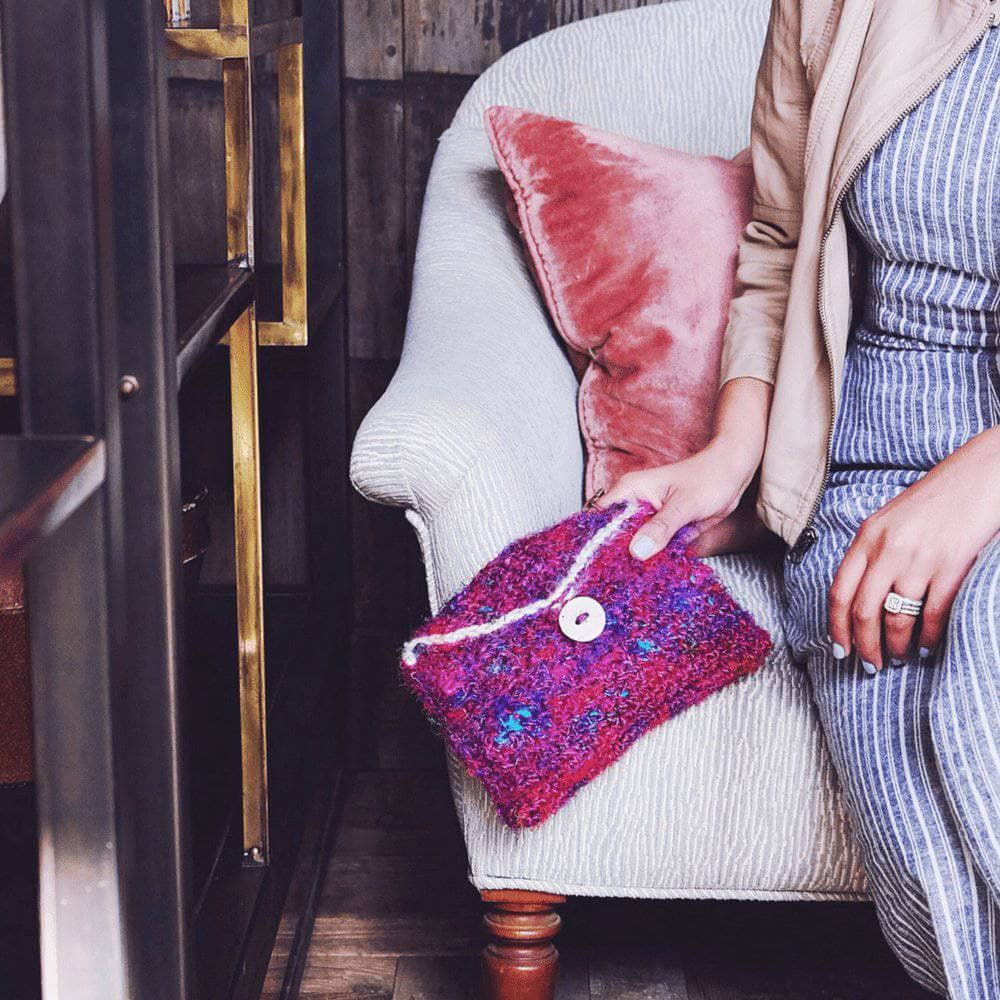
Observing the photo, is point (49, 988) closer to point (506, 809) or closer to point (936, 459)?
point (506, 809)

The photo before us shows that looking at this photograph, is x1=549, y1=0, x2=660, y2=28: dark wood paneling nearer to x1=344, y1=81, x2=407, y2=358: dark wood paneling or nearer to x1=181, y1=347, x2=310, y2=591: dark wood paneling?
x1=344, y1=81, x2=407, y2=358: dark wood paneling

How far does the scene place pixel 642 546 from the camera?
42.1 inches

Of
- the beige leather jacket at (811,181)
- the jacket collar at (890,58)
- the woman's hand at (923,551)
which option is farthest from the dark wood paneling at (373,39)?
the woman's hand at (923,551)

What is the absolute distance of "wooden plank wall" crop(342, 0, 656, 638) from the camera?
1741mm

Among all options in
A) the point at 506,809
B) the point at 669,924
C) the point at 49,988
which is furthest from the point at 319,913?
the point at 49,988

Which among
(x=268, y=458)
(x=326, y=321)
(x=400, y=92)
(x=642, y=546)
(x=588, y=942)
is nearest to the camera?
(x=642, y=546)

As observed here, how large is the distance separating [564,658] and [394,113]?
3.31 ft

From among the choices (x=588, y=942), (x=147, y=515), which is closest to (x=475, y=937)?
(x=588, y=942)

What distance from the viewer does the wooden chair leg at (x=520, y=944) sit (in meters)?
1.11

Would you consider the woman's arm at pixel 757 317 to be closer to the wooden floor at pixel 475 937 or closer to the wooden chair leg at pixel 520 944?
the wooden chair leg at pixel 520 944

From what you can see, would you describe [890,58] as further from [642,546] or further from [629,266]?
[642,546]

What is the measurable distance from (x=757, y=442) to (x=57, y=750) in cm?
79

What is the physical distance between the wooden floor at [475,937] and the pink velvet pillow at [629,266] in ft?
1.69

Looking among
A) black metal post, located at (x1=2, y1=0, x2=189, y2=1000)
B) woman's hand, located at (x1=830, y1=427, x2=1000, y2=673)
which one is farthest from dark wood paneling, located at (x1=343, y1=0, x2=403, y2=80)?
black metal post, located at (x1=2, y1=0, x2=189, y2=1000)
